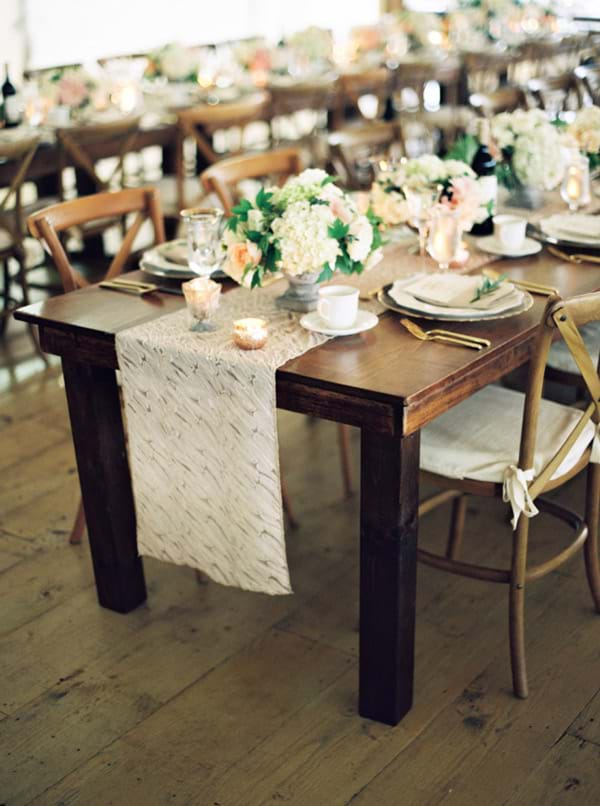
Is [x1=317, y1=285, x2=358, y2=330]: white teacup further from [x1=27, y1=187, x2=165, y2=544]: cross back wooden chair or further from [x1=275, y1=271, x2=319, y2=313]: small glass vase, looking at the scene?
[x1=27, y1=187, x2=165, y2=544]: cross back wooden chair

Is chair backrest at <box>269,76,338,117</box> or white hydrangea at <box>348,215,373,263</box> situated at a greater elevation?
white hydrangea at <box>348,215,373,263</box>

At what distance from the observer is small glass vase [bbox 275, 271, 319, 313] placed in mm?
2139

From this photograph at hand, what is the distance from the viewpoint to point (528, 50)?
7.50m

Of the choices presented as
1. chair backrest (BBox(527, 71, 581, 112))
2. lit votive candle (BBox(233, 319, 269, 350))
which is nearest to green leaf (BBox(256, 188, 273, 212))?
lit votive candle (BBox(233, 319, 269, 350))

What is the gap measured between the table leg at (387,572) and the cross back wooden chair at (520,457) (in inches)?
7.9

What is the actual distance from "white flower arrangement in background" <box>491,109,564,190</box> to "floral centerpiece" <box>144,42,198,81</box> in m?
3.11

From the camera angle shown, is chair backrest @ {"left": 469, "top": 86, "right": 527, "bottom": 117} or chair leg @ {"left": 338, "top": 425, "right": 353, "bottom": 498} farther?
chair backrest @ {"left": 469, "top": 86, "right": 527, "bottom": 117}

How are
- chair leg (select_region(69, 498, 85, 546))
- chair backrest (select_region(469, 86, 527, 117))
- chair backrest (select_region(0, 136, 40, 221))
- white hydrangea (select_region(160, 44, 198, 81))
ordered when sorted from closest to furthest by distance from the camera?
chair leg (select_region(69, 498, 85, 546))
chair backrest (select_region(0, 136, 40, 221))
chair backrest (select_region(469, 86, 527, 117))
white hydrangea (select_region(160, 44, 198, 81))

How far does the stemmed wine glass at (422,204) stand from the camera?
7.99ft

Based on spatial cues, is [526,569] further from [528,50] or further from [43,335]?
[528,50]

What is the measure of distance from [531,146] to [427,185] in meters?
0.46

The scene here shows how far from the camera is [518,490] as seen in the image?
6.54 feet

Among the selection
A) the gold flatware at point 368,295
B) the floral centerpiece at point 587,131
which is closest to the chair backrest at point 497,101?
the floral centerpiece at point 587,131

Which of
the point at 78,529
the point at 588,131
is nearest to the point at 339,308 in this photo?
the point at 78,529
